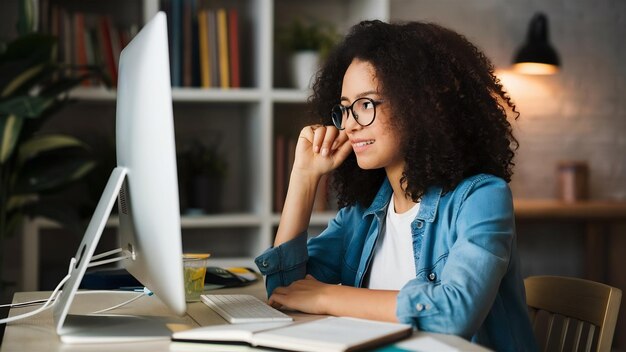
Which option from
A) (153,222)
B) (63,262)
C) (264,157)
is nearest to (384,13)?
(264,157)

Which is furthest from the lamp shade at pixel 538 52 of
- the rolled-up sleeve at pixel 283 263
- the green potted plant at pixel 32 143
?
the rolled-up sleeve at pixel 283 263

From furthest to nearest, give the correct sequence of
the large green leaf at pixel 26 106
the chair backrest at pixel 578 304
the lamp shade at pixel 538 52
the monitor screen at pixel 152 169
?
the lamp shade at pixel 538 52 < the large green leaf at pixel 26 106 < the chair backrest at pixel 578 304 < the monitor screen at pixel 152 169

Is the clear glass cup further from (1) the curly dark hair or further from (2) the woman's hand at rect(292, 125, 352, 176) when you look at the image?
(1) the curly dark hair

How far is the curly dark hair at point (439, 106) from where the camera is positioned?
62.1 inches

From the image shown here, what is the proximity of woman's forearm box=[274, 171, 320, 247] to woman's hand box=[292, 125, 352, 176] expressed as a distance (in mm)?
21

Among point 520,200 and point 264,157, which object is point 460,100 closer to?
point 264,157

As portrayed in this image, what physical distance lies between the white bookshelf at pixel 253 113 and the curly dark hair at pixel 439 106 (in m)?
1.49

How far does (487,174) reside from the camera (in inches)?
60.7

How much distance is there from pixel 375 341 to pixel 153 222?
1.14 feet

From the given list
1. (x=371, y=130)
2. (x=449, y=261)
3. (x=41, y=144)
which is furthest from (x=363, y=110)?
(x=41, y=144)

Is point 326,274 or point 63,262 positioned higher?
point 326,274

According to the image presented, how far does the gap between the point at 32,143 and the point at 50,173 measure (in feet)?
0.39

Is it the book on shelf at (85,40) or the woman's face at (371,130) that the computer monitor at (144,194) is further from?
the book on shelf at (85,40)

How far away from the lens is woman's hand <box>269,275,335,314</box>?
1.38 metres
